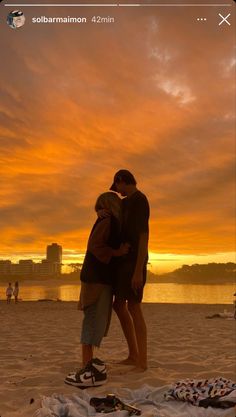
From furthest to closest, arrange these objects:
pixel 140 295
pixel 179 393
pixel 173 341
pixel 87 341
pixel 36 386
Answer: pixel 173 341
pixel 140 295
pixel 87 341
pixel 36 386
pixel 179 393

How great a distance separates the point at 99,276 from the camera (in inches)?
181

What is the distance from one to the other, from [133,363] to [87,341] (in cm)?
84

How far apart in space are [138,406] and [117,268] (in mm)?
1643

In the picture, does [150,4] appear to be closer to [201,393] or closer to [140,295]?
[140,295]

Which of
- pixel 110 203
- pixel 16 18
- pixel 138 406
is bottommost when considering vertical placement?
pixel 138 406

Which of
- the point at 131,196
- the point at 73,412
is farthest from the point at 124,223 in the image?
the point at 73,412

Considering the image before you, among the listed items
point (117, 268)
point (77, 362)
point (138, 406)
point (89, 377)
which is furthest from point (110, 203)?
point (138, 406)

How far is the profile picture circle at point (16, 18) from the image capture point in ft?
14.5

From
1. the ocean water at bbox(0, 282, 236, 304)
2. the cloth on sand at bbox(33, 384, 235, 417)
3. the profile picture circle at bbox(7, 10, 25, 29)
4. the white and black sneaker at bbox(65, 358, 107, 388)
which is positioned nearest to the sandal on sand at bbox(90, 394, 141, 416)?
the cloth on sand at bbox(33, 384, 235, 417)

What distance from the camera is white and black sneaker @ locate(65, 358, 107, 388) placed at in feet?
13.5

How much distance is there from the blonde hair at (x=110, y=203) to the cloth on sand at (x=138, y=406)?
182cm

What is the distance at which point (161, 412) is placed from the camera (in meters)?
3.27

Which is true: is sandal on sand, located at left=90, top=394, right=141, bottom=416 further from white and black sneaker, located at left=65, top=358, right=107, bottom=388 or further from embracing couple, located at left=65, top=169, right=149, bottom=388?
embracing couple, located at left=65, top=169, right=149, bottom=388

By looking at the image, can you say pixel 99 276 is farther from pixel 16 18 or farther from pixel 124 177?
pixel 16 18
